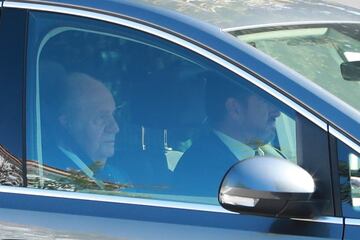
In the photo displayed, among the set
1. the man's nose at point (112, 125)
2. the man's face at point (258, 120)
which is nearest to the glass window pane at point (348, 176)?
the man's face at point (258, 120)

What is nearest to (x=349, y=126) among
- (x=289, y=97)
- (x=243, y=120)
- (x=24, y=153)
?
(x=289, y=97)

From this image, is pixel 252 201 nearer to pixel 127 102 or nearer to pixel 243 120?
pixel 243 120

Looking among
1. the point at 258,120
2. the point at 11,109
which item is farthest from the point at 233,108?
the point at 11,109

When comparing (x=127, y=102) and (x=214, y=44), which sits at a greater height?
(x=214, y=44)

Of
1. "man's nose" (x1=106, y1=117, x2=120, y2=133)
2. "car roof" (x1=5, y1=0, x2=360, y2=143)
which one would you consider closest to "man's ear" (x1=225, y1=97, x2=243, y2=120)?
"car roof" (x1=5, y1=0, x2=360, y2=143)

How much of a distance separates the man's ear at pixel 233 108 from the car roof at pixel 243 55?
0.12 metres

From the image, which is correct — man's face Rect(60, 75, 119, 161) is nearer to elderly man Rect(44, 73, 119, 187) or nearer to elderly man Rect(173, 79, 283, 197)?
elderly man Rect(44, 73, 119, 187)

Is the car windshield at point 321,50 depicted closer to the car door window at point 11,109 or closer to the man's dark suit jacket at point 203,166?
the man's dark suit jacket at point 203,166

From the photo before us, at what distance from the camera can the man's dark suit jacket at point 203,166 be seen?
228cm

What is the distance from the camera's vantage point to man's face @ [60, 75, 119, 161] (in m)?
2.42

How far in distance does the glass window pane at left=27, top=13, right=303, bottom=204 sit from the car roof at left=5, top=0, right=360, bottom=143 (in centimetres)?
5

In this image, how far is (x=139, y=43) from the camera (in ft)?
7.80

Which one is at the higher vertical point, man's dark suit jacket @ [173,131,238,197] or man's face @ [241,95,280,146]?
man's face @ [241,95,280,146]

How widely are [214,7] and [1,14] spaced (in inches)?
28.1
